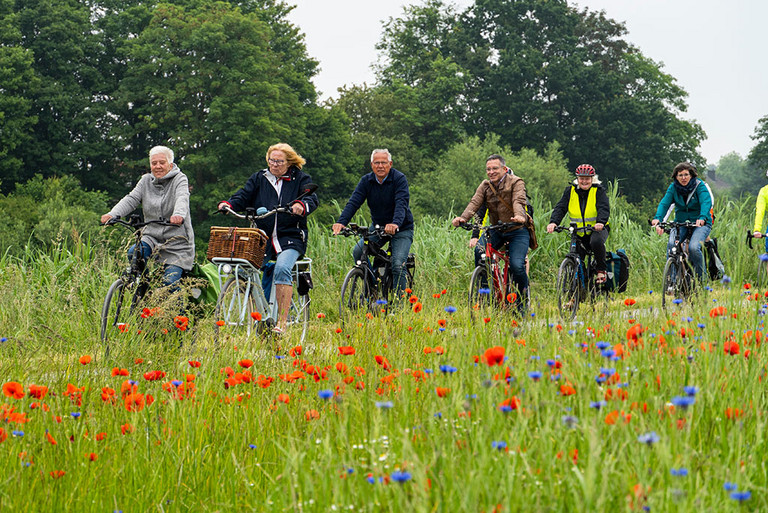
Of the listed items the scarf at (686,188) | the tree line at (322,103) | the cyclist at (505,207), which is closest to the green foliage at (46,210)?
the tree line at (322,103)

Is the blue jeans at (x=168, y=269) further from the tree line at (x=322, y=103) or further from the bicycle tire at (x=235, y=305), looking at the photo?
the tree line at (x=322, y=103)

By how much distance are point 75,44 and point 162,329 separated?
38221 millimetres

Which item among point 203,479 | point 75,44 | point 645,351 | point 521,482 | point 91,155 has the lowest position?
point 203,479

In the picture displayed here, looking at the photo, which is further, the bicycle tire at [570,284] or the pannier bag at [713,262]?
the pannier bag at [713,262]

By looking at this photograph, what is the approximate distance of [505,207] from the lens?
8.23 m

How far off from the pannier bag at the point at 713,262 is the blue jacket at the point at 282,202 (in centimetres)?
489

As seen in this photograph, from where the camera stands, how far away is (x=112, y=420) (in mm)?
3281

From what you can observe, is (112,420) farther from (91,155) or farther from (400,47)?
(400,47)

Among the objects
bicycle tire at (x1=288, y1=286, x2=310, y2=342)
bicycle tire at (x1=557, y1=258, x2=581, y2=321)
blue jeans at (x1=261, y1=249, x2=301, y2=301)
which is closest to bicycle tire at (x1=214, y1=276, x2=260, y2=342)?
blue jeans at (x1=261, y1=249, x2=301, y2=301)

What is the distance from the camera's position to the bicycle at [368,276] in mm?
7742

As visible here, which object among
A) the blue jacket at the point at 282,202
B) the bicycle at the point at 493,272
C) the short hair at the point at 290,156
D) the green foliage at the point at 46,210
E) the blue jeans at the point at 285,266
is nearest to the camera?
the blue jeans at the point at 285,266

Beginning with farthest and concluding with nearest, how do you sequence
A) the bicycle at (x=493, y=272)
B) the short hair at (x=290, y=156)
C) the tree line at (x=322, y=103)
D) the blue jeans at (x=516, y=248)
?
the tree line at (x=322, y=103) < the blue jeans at (x=516, y=248) < the bicycle at (x=493, y=272) < the short hair at (x=290, y=156)

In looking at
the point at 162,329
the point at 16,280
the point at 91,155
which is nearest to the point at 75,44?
the point at 91,155

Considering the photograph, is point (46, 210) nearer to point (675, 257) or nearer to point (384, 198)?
point (384, 198)
